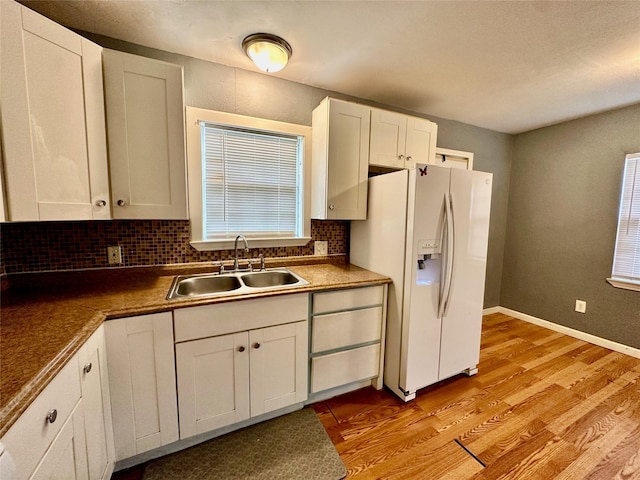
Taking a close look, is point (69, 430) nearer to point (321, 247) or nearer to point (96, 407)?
point (96, 407)

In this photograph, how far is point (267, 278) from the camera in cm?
203

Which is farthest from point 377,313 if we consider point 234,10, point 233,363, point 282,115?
point 234,10

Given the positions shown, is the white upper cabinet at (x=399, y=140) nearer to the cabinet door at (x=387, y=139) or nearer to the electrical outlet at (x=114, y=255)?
the cabinet door at (x=387, y=139)

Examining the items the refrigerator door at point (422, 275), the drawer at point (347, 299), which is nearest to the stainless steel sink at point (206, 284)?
the drawer at point (347, 299)

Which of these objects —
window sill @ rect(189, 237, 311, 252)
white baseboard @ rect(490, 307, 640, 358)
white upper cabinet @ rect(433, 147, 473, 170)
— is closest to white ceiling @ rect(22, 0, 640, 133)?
white upper cabinet @ rect(433, 147, 473, 170)

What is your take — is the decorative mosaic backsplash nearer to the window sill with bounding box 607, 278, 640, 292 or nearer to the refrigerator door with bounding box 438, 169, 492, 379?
the refrigerator door with bounding box 438, 169, 492, 379

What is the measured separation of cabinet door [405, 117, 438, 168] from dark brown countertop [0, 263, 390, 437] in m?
1.14

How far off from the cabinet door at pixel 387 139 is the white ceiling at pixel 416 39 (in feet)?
0.94

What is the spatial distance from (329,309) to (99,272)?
1533 mm

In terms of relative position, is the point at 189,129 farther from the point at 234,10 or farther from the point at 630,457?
the point at 630,457

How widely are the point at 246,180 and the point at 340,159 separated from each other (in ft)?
2.54

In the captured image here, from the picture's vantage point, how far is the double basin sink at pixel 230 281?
176 centimetres

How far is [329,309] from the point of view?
5.75 feet

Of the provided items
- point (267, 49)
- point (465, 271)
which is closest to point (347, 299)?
point (465, 271)
